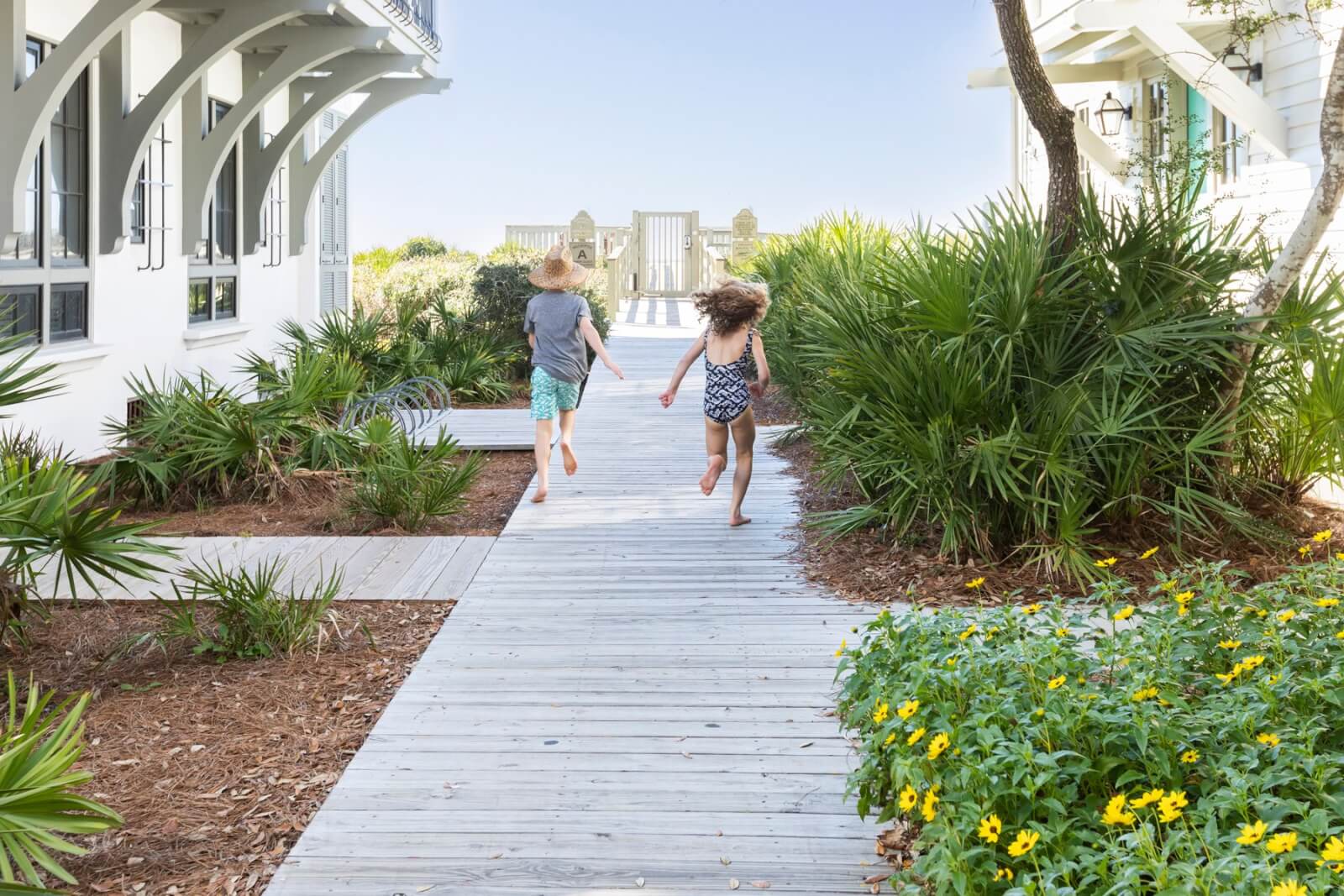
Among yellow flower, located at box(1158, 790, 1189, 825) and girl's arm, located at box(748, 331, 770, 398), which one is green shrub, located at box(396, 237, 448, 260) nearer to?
girl's arm, located at box(748, 331, 770, 398)

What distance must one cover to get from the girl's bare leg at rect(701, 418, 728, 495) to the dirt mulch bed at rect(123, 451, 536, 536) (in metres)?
1.50

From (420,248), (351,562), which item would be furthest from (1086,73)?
(420,248)

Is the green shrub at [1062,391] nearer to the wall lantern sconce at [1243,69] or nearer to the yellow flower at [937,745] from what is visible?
the yellow flower at [937,745]

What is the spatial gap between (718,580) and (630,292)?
87.4 feet

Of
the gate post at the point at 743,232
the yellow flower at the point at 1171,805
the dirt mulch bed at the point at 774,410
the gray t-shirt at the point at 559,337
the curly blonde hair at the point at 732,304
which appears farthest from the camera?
the gate post at the point at 743,232

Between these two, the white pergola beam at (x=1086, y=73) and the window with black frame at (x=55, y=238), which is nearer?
the window with black frame at (x=55, y=238)

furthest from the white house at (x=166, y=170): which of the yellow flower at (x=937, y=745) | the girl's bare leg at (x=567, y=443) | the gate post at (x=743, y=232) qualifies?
the gate post at (x=743, y=232)

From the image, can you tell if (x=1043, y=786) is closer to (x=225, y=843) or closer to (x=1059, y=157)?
(x=225, y=843)

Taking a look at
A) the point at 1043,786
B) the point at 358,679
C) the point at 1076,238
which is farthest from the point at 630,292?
the point at 1043,786

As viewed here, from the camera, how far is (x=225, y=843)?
4.02m

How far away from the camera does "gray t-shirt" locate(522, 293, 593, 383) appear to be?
9.30 m

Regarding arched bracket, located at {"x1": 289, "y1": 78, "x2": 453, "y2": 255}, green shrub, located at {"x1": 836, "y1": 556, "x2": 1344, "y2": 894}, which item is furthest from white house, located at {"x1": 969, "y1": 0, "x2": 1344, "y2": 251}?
arched bracket, located at {"x1": 289, "y1": 78, "x2": 453, "y2": 255}

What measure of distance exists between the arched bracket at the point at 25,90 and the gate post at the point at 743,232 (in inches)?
843

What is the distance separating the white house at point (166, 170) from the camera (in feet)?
32.9
